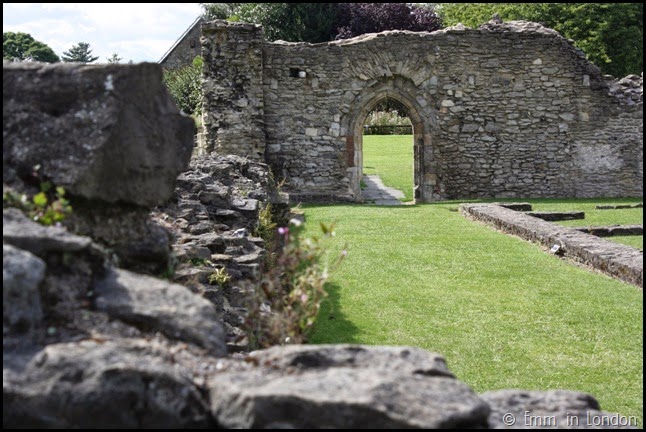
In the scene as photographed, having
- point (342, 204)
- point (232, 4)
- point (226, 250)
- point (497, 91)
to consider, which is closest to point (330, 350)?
point (226, 250)

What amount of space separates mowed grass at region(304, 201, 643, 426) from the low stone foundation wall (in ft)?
0.57

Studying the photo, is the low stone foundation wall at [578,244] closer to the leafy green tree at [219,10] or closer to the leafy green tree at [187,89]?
the leafy green tree at [187,89]

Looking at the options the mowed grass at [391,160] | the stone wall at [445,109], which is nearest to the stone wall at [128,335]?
the stone wall at [445,109]

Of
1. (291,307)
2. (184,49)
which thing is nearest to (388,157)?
(184,49)

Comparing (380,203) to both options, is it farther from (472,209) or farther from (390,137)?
(390,137)

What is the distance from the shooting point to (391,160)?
90.3 feet

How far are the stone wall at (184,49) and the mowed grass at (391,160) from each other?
46.8ft

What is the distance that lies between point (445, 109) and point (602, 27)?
1808 cm

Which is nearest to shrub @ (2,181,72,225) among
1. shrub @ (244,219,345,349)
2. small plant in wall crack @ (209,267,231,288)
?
shrub @ (244,219,345,349)

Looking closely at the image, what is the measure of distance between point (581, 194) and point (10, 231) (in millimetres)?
18920

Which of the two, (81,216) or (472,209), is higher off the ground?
(81,216)

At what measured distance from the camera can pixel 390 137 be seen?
33.5m

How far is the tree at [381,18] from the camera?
1519 inches

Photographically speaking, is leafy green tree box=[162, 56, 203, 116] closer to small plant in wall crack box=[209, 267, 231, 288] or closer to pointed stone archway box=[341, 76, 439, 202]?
pointed stone archway box=[341, 76, 439, 202]
